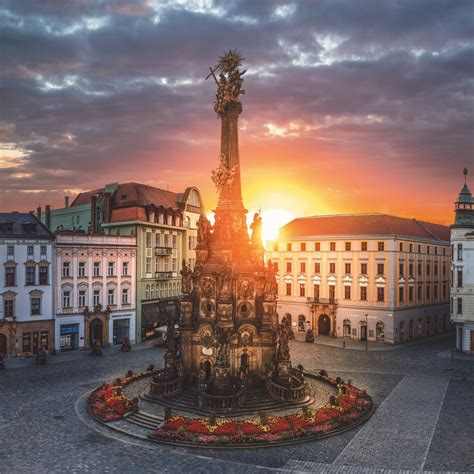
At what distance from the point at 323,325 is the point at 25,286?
38.5 meters

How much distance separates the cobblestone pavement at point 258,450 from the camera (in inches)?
1003

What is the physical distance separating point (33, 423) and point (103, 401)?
4587mm

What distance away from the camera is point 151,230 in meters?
67.6

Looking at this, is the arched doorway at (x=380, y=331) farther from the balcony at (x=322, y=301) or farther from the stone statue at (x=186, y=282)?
the stone statue at (x=186, y=282)

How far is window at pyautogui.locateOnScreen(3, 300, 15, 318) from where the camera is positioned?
5275 cm

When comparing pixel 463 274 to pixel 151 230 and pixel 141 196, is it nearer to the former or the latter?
pixel 151 230

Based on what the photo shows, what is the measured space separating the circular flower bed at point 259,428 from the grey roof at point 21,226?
31.5 m

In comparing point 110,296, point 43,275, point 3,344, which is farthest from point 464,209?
point 3,344

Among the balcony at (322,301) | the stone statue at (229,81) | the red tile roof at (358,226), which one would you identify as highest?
the stone statue at (229,81)

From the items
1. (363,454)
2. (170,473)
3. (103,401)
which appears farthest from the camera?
(103,401)

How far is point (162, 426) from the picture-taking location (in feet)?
97.8

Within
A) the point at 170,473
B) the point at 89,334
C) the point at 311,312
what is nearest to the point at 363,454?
the point at 170,473

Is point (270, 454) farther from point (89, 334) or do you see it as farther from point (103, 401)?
point (89, 334)

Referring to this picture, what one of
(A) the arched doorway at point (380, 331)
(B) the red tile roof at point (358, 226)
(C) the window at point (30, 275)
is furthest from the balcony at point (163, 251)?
(A) the arched doorway at point (380, 331)
